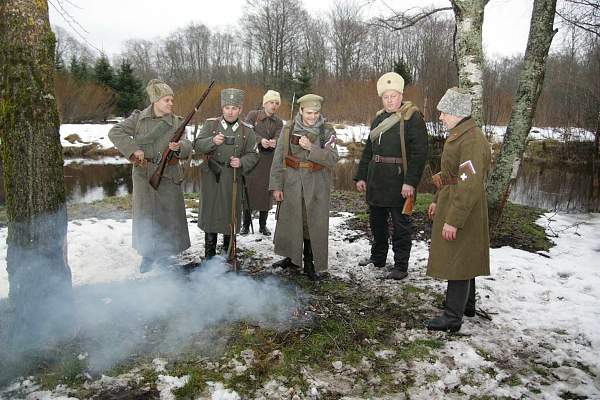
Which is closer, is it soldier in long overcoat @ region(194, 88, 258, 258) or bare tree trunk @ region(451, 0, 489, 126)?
soldier in long overcoat @ region(194, 88, 258, 258)

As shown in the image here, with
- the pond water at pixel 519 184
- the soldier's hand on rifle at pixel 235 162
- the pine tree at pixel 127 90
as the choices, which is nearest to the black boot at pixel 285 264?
the soldier's hand on rifle at pixel 235 162

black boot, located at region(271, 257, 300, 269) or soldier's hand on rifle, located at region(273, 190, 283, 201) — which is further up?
soldier's hand on rifle, located at region(273, 190, 283, 201)

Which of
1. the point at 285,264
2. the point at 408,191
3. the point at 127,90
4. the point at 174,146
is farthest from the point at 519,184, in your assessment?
the point at 127,90

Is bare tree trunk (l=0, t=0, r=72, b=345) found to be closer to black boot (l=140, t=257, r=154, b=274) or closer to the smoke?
the smoke

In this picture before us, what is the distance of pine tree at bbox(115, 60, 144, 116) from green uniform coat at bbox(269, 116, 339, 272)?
103 feet

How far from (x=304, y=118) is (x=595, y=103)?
19818mm

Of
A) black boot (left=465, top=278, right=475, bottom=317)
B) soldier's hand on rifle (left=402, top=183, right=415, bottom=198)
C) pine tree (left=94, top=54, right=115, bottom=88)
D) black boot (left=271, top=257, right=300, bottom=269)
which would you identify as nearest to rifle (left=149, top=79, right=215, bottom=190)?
black boot (left=271, top=257, right=300, bottom=269)

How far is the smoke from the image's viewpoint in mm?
3381

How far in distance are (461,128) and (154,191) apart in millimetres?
3430

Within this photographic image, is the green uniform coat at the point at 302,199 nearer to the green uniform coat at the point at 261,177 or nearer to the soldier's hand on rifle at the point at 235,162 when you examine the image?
the soldier's hand on rifle at the point at 235,162

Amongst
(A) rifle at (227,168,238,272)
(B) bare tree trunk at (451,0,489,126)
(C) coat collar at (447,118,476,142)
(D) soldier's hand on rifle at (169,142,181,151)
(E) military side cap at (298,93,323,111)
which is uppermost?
(B) bare tree trunk at (451,0,489,126)

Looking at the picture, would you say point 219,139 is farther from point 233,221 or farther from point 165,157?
point 233,221

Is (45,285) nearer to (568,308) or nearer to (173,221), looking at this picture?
(173,221)

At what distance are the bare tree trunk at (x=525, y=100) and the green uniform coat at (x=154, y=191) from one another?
4798 millimetres
